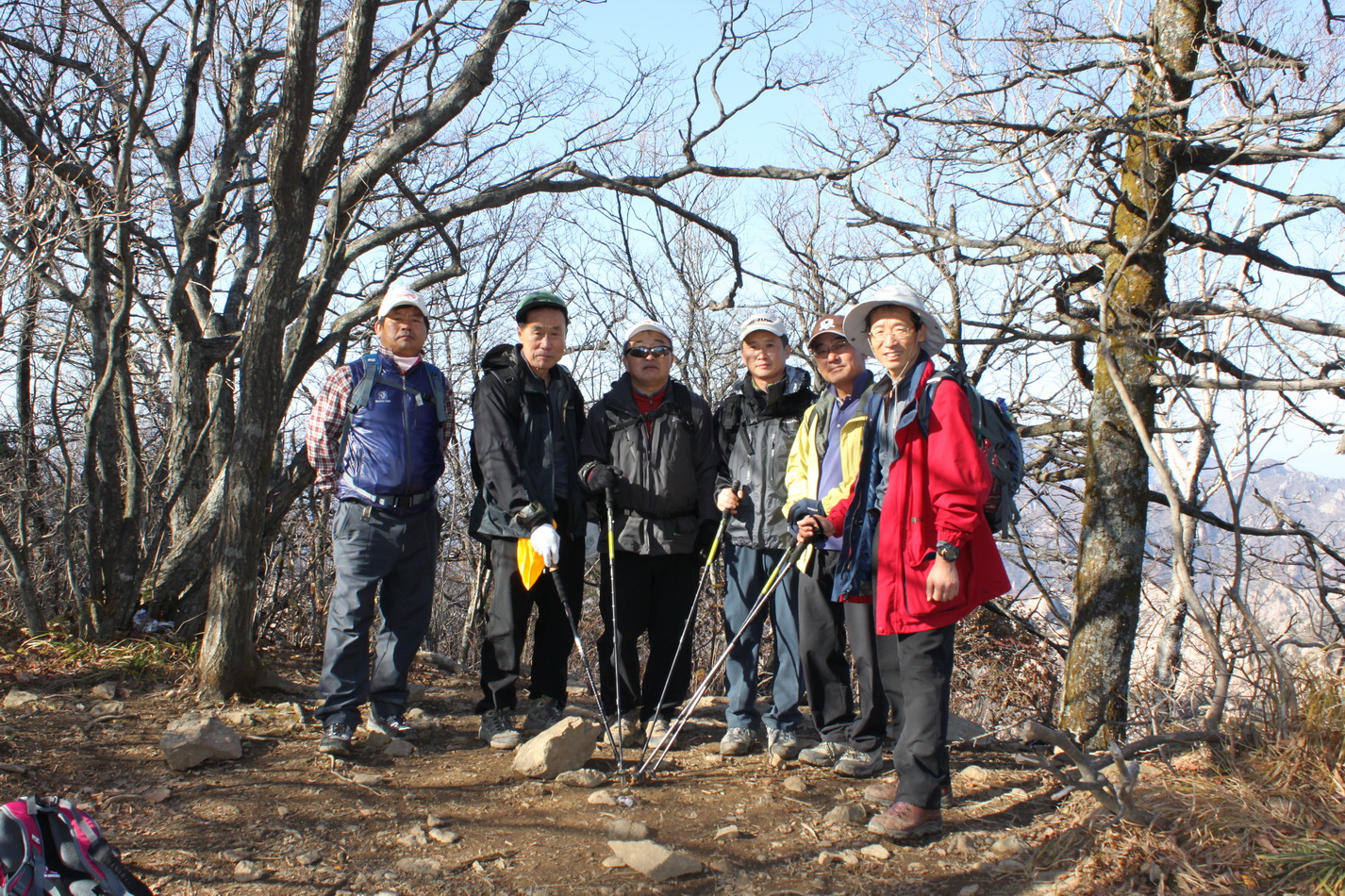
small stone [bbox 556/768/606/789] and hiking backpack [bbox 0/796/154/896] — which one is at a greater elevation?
hiking backpack [bbox 0/796/154/896]

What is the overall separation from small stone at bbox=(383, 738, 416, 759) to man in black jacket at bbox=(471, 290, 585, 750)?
1.16 feet

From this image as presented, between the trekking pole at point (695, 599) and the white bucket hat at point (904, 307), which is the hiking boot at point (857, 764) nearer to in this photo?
the trekking pole at point (695, 599)

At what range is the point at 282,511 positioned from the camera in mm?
6391

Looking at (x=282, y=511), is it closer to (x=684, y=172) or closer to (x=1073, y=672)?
(x=684, y=172)

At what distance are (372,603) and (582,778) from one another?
4.15 feet

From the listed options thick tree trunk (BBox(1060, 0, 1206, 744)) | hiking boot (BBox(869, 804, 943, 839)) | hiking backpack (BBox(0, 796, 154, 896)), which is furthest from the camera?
thick tree trunk (BBox(1060, 0, 1206, 744))

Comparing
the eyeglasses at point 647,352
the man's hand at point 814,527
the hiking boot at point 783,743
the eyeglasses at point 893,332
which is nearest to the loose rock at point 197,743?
the hiking boot at point 783,743

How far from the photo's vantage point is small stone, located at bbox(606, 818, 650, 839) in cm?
327

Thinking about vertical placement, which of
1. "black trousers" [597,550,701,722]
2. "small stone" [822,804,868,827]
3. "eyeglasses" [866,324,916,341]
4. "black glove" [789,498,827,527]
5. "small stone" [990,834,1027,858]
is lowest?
"small stone" [990,834,1027,858]

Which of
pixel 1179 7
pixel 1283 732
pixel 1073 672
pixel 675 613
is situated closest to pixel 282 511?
pixel 675 613

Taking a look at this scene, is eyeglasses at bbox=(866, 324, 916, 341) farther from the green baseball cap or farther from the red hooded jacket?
the green baseball cap

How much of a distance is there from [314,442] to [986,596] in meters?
2.93

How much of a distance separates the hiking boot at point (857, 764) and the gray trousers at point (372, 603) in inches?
78.8

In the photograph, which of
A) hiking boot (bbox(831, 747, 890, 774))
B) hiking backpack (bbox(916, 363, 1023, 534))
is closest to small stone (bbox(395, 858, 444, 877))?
hiking boot (bbox(831, 747, 890, 774))
